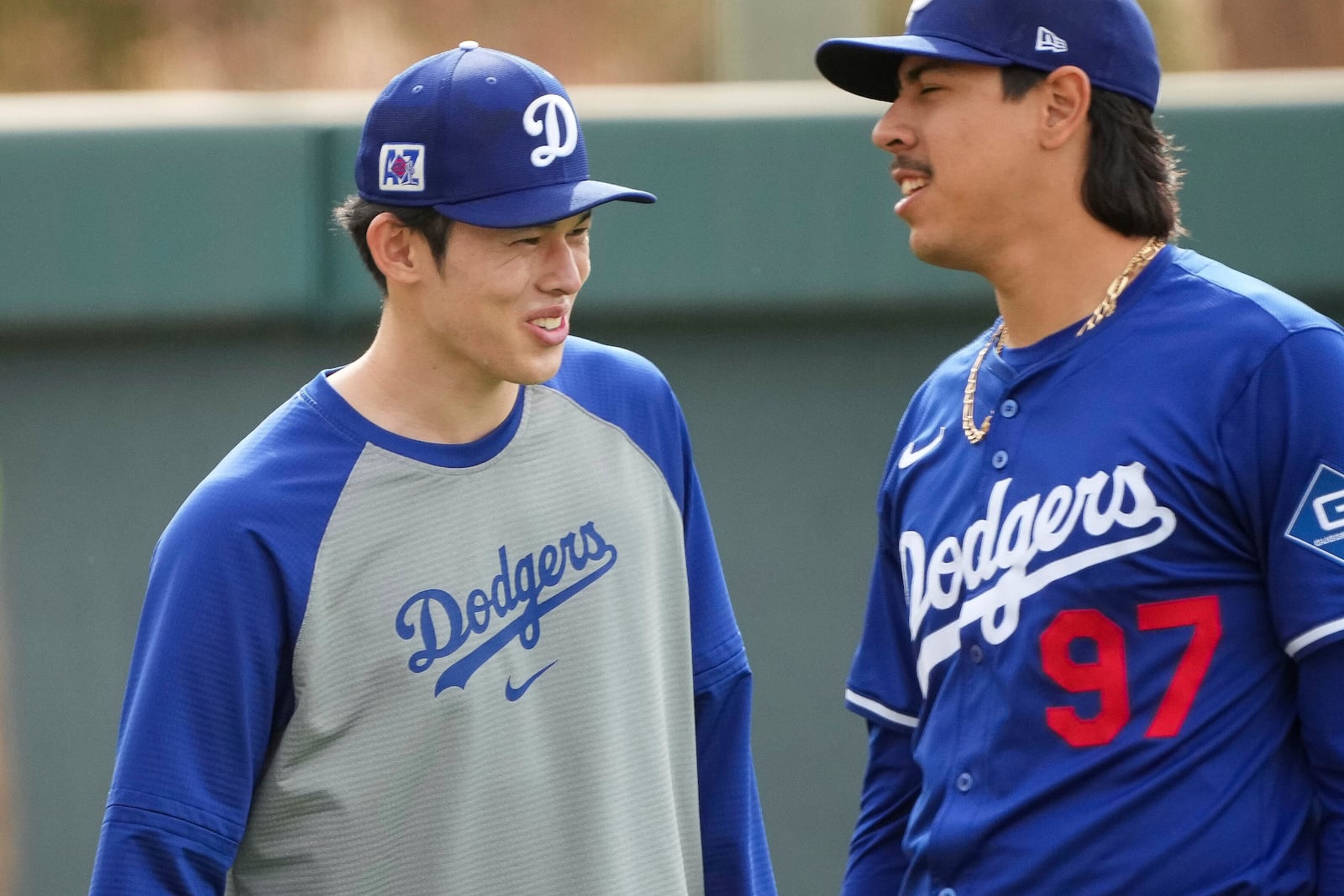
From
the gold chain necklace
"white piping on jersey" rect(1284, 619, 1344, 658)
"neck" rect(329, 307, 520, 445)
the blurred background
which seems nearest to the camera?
"white piping on jersey" rect(1284, 619, 1344, 658)

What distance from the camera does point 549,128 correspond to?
7.25ft

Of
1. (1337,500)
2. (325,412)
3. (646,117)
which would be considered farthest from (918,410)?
(646,117)

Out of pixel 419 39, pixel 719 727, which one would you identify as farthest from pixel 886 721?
pixel 419 39

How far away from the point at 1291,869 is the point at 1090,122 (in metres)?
0.99

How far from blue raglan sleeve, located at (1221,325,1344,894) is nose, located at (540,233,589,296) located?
0.88 meters

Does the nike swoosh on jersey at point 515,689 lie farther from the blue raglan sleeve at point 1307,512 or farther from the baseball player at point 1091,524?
the blue raglan sleeve at point 1307,512

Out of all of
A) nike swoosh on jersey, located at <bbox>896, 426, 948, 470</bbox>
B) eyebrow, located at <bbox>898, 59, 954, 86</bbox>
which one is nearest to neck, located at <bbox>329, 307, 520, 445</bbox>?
nike swoosh on jersey, located at <bbox>896, 426, 948, 470</bbox>

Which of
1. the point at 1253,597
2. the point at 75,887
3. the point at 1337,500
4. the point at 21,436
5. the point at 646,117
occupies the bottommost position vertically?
the point at 75,887

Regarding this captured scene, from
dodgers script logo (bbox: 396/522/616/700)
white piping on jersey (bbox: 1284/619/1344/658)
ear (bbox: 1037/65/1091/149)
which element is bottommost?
dodgers script logo (bbox: 396/522/616/700)

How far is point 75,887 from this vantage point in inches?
156

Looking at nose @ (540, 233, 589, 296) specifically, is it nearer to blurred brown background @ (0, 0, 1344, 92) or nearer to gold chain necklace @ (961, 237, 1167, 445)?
gold chain necklace @ (961, 237, 1167, 445)

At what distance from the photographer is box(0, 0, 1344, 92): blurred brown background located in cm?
420

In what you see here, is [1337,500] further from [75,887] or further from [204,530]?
[75,887]

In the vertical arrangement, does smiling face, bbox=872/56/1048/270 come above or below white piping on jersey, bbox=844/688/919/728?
above
